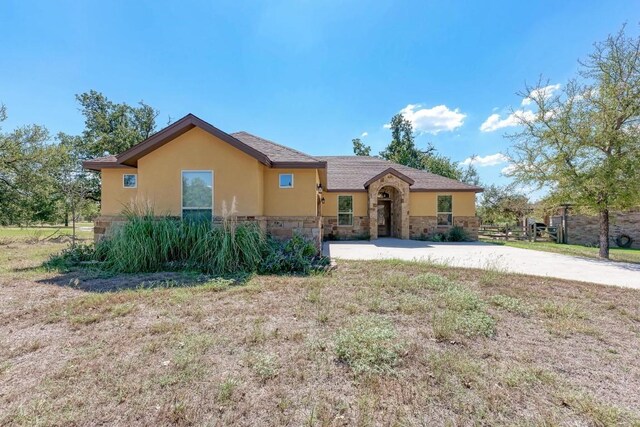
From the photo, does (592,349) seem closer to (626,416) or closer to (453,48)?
(626,416)

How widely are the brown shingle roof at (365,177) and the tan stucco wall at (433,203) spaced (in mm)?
436

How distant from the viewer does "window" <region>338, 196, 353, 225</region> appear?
17328mm

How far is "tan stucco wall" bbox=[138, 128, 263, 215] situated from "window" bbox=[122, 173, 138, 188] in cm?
153

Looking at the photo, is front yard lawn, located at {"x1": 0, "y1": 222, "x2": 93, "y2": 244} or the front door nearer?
front yard lawn, located at {"x1": 0, "y1": 222, "x2": 93, "y2": 244}

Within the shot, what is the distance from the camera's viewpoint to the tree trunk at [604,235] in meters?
11.6

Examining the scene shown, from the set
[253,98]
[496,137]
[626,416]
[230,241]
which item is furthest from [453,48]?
[626,416]

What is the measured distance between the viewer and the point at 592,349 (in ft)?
11.3

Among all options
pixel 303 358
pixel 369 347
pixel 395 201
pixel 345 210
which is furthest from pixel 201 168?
pixel 395 201

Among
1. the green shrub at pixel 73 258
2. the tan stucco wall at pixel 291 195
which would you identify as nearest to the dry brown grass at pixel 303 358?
the green shrub at pixel 73 258

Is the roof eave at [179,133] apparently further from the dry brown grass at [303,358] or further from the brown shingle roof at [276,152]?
the dry brown grass at [303,358]

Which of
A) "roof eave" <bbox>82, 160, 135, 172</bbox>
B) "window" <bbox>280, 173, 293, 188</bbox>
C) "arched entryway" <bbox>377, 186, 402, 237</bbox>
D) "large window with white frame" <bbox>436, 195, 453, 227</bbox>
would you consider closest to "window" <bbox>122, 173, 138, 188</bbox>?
"roof eave" <bbox>82, 160, 135, 172</bbox>

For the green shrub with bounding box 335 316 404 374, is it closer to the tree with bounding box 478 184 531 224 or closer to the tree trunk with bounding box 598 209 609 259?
the tree trunk with bounding box 598 209 609 259

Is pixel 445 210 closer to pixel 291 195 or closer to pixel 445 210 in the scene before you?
pixel 445 210

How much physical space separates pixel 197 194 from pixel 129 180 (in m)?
3.23
